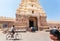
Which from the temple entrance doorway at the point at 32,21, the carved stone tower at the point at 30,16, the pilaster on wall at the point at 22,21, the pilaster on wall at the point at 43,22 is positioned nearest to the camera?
the pilaster on wall at the point at 22,21

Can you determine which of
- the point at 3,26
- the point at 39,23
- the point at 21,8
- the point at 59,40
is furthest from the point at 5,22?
the point at 59,40

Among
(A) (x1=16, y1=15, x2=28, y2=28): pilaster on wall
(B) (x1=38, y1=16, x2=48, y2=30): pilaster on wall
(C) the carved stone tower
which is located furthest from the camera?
(B) (x1=38, y1=16, x2=48, y2=30): pilaster on wall

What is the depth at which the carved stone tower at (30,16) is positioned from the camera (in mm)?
41537

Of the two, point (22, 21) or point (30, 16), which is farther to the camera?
point (30, 16)

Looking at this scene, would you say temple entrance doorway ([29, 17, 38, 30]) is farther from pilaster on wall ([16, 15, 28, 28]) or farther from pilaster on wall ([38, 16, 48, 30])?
pilaster on wall ([16, 15, 28, 28])

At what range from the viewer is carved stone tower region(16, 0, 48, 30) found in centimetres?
4154

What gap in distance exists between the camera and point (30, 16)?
42062mm

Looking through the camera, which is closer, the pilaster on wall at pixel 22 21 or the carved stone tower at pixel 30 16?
the pilaster on wall at pixel 22 21

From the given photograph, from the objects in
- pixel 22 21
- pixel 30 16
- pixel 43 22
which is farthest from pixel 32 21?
pixel 22 21

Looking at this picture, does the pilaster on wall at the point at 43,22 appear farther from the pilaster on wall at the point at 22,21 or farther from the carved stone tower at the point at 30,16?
the pilaster on wall at the point at 22,21

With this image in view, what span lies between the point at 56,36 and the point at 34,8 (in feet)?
135

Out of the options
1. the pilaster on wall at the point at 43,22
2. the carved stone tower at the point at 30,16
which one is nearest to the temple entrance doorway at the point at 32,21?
the carved stone tower at the point at 30,16

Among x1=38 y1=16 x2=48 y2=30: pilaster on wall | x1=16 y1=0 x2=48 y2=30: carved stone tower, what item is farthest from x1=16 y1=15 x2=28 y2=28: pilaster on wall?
x1=38 y1=16 x2=48 y2=30: pilaster on wall

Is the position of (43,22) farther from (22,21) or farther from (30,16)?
(22,21)
